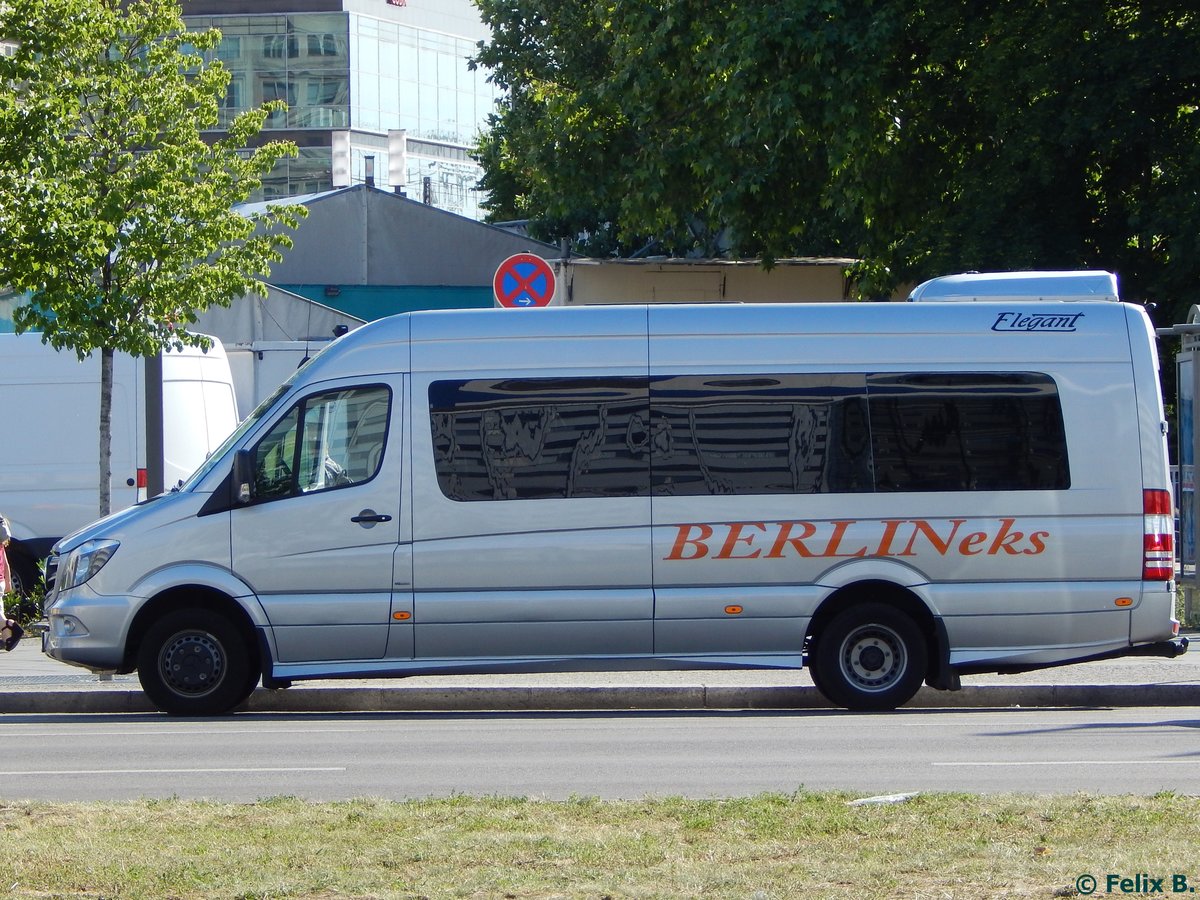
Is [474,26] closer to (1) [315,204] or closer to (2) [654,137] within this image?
(1) [315,204]

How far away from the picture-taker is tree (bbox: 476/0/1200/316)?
1922 cm

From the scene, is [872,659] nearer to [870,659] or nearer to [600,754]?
[870,659]

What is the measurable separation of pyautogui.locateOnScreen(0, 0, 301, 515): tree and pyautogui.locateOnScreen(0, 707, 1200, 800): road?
601 cm

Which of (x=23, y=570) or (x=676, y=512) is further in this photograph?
(x=23, y=570)

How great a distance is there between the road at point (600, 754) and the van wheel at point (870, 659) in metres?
0.20

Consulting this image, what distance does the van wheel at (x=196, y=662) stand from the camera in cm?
1113

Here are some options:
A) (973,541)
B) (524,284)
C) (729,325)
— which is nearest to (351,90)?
(524,284)

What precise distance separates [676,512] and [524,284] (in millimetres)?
4187

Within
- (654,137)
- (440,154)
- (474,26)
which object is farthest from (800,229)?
(474,26)

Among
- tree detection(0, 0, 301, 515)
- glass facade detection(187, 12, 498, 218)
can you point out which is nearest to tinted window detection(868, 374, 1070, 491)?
tree detection(0, 0, 301, 515)

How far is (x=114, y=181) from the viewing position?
56.3 feet

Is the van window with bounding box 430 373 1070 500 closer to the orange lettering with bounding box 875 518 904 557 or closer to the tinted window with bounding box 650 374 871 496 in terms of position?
the tinted window with bounding box 650 374 871 496

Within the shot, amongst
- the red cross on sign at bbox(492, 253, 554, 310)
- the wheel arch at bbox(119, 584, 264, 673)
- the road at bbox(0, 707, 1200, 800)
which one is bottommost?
the road at bbox(0, 707, 1200, 800)

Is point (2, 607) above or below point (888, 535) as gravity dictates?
below
